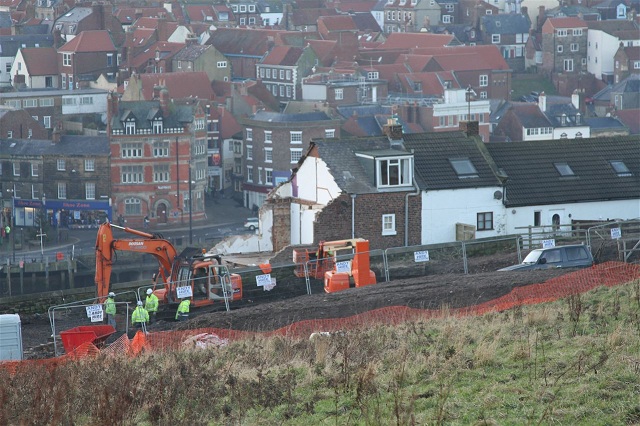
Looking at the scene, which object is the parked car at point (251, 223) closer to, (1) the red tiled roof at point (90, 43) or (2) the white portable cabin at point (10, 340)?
(1) the red tiled roof at point (90, 43)

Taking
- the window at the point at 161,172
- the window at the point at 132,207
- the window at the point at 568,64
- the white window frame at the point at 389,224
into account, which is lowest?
the window at the point at 132,207

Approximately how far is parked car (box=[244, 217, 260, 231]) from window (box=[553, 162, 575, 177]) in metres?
45.2

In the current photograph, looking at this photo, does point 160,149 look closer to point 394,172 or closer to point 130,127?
point 130,127

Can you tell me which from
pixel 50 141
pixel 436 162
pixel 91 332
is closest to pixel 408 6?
pixel 50 141

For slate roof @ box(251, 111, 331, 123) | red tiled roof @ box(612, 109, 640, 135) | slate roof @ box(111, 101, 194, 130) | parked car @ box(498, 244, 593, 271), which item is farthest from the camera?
red tiled roof @ box(612, 109, 640, 135)

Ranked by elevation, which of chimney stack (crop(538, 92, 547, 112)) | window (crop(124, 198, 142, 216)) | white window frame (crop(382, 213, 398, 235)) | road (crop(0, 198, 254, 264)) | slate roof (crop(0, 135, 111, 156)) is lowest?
road (crop(0, 198, 254, 264))

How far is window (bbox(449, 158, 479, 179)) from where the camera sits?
43.7 metres

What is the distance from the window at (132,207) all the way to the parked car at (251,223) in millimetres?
7195

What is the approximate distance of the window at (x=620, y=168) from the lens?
44.8 meters

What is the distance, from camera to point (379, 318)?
84.2 ft

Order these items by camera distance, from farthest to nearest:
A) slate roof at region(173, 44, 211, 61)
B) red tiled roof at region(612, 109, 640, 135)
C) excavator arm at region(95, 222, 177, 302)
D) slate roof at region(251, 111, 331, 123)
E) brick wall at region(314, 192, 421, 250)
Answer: slate roof at region(173, 44, 211, 61)
red tiled roof at region(612, 109, 640, 135)
slate roof at region(251, 111, 331, 123)
brick wall at region(314, 192, 421, 250)
excavator arm at region(95, 222, 177, 302)

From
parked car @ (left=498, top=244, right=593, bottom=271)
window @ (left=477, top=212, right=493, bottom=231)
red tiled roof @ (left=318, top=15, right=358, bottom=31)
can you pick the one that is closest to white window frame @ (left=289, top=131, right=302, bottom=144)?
red tiled roof @ (left=318, top=15, right=358, bottom=31)

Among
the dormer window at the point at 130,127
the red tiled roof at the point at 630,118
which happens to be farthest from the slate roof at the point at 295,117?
the red tiled roof at the point at 630,118

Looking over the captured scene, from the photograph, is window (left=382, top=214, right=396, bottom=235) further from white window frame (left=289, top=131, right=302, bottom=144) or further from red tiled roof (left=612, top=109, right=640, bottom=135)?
red tiled roof (left=612, top=109, right=640, bottom=135)
